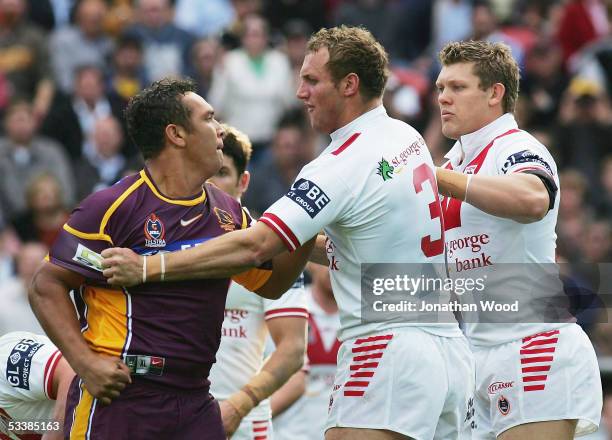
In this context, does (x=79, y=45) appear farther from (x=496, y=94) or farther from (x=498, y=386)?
(x=498, y=386)

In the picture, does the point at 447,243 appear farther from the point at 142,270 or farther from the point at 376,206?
the point at 142,270

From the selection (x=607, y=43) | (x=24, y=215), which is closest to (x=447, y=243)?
(x=24, y=215)

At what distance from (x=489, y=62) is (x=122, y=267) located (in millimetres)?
2655

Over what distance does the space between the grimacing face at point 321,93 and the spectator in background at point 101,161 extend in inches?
302

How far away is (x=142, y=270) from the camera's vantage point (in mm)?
5938

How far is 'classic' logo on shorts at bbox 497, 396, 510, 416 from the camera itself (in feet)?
23.1

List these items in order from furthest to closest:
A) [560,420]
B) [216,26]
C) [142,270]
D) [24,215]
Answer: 1. [216,26]
2. [24,215]
3. [560,420]
4. [142,270]

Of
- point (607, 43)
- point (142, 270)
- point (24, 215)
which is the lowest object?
point (142, 270)

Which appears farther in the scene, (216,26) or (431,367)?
(216,26)

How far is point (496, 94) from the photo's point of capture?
7328 millimetres

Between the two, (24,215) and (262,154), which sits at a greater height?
(262,154)

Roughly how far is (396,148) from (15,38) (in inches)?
402

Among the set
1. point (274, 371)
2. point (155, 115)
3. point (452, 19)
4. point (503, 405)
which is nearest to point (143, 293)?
point (155, 115)

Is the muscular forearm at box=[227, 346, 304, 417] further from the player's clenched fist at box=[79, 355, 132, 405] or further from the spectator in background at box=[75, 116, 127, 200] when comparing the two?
the spectator in background at box=[75, 116, 127, 200]
